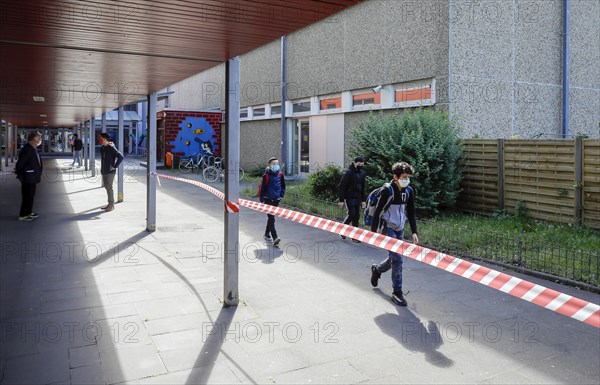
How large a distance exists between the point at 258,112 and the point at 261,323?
20.9 meters

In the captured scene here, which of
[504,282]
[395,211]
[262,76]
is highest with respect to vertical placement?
[262,76]

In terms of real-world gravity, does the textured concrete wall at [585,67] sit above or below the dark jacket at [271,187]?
above

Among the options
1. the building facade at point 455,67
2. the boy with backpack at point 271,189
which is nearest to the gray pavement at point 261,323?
the boy with backpack at point 271,189

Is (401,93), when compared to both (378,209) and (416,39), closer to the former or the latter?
(416,39)

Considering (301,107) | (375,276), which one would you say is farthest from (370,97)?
(375,276)

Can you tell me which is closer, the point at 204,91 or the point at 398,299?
the point at 398,299

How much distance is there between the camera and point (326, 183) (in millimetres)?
14445

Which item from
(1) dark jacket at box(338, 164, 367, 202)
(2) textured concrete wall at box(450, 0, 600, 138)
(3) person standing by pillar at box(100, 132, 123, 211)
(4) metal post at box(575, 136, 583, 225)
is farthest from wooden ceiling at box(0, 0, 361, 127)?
(2) textured concrete wall at box(450, 0, 600, 138)

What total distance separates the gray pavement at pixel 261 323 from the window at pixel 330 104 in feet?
35.1

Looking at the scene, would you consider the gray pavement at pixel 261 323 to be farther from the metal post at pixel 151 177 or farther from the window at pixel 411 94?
the window at pixel 411 94

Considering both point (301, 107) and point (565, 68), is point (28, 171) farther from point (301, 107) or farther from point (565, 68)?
point (565, 68)

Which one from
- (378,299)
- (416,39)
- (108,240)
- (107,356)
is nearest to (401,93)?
(416,39)

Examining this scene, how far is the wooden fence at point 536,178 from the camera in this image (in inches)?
399

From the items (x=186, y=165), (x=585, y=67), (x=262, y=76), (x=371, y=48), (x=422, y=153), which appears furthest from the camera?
(x=186, y=165)
